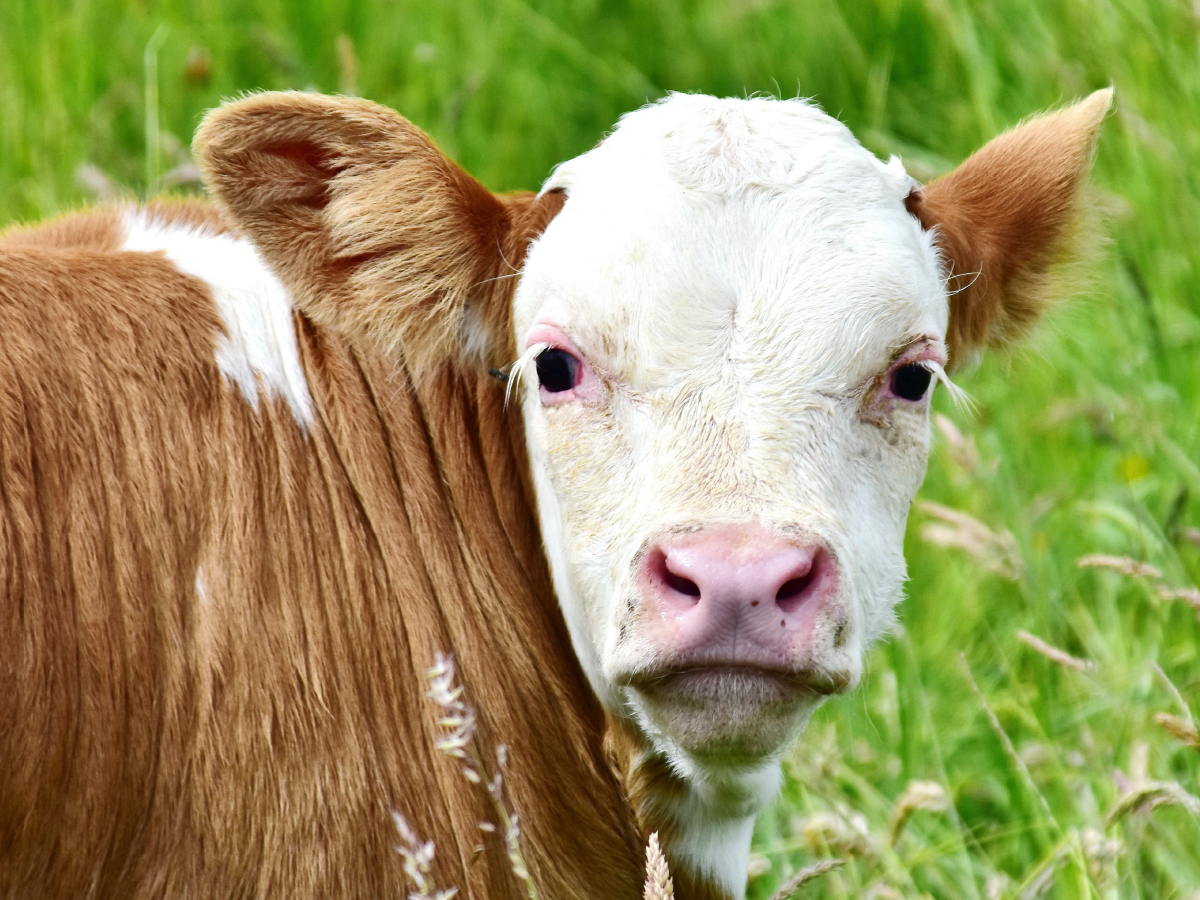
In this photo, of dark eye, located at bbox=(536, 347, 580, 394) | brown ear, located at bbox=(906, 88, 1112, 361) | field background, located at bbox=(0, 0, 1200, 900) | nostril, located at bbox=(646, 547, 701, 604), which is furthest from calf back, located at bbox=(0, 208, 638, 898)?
brown ear, located at bbox=(906, 88, 1112, 361)

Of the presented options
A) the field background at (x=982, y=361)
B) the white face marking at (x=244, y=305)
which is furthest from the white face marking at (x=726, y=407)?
the field background at (x=982, y=361)

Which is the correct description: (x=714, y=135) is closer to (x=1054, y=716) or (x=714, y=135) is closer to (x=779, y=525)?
(x=779, y=525)

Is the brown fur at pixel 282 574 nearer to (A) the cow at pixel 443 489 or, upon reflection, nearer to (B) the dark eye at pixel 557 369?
(A) the cow at pixel 443 489

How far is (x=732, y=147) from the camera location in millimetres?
2959

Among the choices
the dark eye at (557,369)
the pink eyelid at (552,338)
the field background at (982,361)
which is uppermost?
the pink eyelid at (552,338)

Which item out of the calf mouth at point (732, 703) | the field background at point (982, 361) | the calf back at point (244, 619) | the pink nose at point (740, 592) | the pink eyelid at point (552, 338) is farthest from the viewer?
the field background at point (982, 361)

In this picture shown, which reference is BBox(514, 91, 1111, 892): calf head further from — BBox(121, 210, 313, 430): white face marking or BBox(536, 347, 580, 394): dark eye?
BBox(121, 210, 313, 430): white face marking

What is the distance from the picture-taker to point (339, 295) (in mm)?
3004

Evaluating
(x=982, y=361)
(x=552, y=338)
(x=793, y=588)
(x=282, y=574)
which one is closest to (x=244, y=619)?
(x=282, y=574)

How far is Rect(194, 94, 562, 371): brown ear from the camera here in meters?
2.91

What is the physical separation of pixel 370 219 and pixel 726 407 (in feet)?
2.90

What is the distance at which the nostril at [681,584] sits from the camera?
2.41 meters

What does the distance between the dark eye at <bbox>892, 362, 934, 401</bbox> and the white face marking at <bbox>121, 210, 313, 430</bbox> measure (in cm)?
117

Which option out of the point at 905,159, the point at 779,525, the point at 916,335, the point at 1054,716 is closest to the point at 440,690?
the point at 779,525
